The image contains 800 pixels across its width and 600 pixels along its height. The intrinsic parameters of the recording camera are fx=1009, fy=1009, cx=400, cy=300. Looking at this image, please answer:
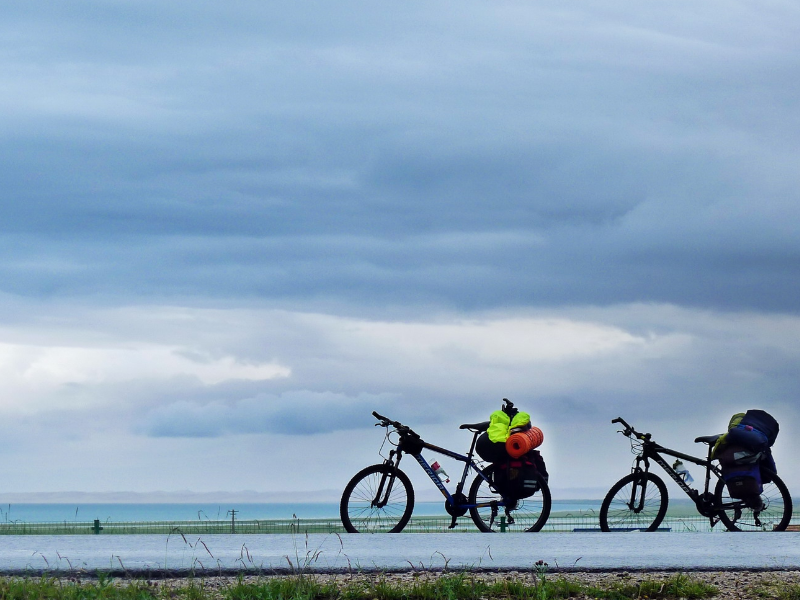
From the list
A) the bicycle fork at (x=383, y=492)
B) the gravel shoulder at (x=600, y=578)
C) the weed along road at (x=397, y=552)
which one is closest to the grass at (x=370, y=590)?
the gravel shoulder at (x=600, y=578)

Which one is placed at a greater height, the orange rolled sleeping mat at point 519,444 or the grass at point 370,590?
the orange rolled sleeping mat at point 519,444

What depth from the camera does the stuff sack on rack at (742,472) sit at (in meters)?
13.5

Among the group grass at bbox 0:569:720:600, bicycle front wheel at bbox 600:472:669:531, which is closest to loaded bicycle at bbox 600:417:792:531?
bicycle front wheel at bbox 600:472:669:531

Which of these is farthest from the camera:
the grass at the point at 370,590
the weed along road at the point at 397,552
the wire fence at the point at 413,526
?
the wire fence at the point at 413,526

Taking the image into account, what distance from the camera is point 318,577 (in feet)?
29.1

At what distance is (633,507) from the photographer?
13586mm

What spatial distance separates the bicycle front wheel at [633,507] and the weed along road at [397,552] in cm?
165

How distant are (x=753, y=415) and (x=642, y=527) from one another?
2233 millimetres

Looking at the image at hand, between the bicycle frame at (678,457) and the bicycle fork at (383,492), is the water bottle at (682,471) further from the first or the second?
the bicycle fork at (383,492)

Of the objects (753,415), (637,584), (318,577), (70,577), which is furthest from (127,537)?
(753,415)

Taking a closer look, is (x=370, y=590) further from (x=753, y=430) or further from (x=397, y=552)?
(x=753, y=430)

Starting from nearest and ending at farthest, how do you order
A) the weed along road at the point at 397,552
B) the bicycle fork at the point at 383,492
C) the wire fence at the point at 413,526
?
1. the weed along road at the point at 397,552
2. the bicycle fork at the point at 383,492
3. the wire fence at the point at 413,526

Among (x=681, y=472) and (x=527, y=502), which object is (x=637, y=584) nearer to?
(x=527, y=502)

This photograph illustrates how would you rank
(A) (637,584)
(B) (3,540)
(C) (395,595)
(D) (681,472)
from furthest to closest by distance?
(D) (681,472), (B) (3,540), (A) (637,584), (C) (395,595)
